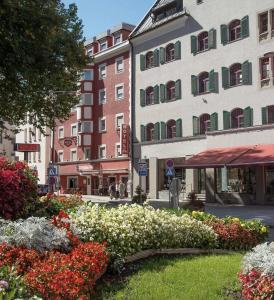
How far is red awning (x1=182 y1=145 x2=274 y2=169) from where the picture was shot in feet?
104

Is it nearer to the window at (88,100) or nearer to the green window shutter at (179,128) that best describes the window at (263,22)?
the green window shutter at (179,128)

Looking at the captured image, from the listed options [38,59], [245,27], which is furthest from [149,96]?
[38,59]

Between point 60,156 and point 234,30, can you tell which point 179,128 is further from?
point 60,156

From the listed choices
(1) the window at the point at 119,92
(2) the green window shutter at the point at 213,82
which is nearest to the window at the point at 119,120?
(1) the window at the point at 119,92

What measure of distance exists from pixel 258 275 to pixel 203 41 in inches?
1402

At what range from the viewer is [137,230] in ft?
29.6

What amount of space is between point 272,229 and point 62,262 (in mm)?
15216

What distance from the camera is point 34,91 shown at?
25.4m

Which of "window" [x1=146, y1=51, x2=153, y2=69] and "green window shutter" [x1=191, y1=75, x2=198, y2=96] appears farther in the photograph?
"window" [x1=146, y1=51, x2=153, y2=69]

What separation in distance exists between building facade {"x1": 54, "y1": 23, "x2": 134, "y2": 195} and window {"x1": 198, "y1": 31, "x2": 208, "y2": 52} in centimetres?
937

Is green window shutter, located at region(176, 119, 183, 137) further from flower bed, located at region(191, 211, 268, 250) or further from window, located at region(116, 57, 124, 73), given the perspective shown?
flower bed, located at region(191, 211, 268, 250)

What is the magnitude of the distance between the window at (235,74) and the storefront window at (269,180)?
21.1ft

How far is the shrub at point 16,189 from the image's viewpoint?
10625mm

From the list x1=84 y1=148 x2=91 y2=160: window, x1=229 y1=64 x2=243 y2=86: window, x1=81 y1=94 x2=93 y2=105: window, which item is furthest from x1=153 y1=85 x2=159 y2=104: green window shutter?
x1=84 y1=148 x2=91 y2=160: window
